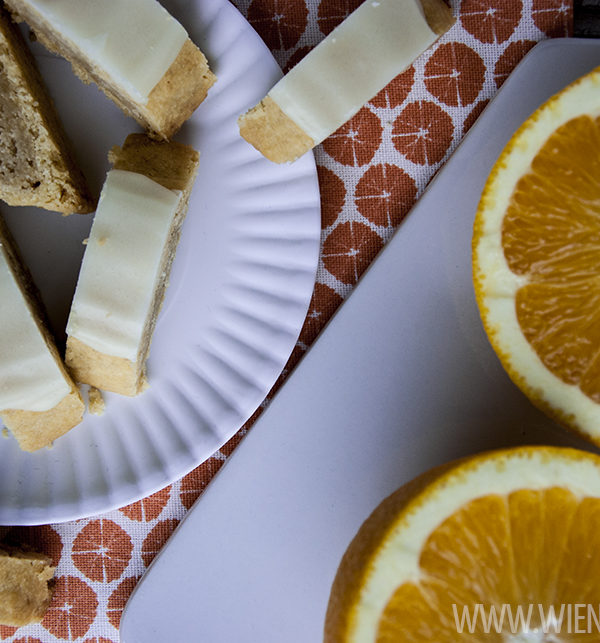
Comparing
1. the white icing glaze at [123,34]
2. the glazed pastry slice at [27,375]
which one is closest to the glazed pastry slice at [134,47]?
the white icing glaze at [123,34]

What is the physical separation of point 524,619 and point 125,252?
916 mm

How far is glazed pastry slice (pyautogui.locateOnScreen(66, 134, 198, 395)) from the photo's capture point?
1.07 meters

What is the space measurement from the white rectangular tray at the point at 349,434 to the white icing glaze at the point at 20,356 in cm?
41

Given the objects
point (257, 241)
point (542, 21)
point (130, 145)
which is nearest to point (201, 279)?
point (257, 241)

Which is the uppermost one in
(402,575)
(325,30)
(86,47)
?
(325,30)

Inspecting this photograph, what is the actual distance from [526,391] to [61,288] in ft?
3.05

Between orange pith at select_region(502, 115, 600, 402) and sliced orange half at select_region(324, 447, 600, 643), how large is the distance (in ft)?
0.59

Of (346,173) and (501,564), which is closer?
(501,564)

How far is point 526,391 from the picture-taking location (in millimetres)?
1060

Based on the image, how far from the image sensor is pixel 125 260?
107 cm

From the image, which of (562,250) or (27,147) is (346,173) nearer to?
(562,250)

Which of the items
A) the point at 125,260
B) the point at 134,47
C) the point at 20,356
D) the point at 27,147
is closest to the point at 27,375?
the point at 20,356

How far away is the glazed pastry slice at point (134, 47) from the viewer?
40.3 inches

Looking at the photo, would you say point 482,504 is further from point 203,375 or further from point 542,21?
point 542,21
